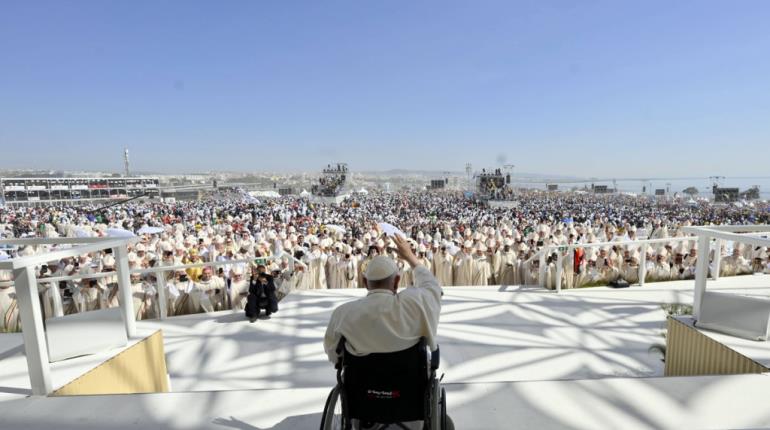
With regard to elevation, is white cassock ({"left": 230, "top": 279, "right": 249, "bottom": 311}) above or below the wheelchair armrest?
below

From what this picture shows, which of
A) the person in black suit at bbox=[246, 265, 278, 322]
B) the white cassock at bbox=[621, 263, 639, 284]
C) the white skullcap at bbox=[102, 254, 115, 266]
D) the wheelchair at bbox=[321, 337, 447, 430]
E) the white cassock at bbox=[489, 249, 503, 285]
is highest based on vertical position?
the wheelchair at bbox=[321, 337, 447, 430]

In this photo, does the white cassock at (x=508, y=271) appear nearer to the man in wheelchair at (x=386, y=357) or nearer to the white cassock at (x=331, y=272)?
the white cassock at (x=331, y=272)

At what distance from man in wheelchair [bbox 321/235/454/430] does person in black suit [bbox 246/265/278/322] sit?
3.23 meters

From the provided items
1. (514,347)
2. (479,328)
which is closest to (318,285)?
(479,328)

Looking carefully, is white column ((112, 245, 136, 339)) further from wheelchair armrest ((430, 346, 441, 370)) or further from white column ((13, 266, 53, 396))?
wheelchair armrest ((430, 346, 441, 370))

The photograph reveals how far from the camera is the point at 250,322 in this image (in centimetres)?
460

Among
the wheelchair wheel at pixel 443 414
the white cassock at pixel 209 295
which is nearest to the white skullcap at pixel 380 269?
the wheelchair wheel at pixel 443 414

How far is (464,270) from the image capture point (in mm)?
7949

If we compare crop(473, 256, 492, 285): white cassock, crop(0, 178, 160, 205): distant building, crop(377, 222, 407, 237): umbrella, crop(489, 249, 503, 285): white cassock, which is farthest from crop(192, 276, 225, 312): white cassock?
crop(0, 178, 160, 205): distant building

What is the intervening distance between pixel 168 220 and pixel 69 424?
23.1 meters

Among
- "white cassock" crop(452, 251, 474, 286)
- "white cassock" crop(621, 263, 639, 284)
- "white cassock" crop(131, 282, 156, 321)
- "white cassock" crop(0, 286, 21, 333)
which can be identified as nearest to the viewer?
"white cassock" crop(0, 286, 21, 333)

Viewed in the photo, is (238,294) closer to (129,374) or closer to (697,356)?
(129,374)

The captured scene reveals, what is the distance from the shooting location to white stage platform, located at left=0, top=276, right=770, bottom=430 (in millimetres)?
2074

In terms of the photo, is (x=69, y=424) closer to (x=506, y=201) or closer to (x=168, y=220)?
(x=168, y=220)
